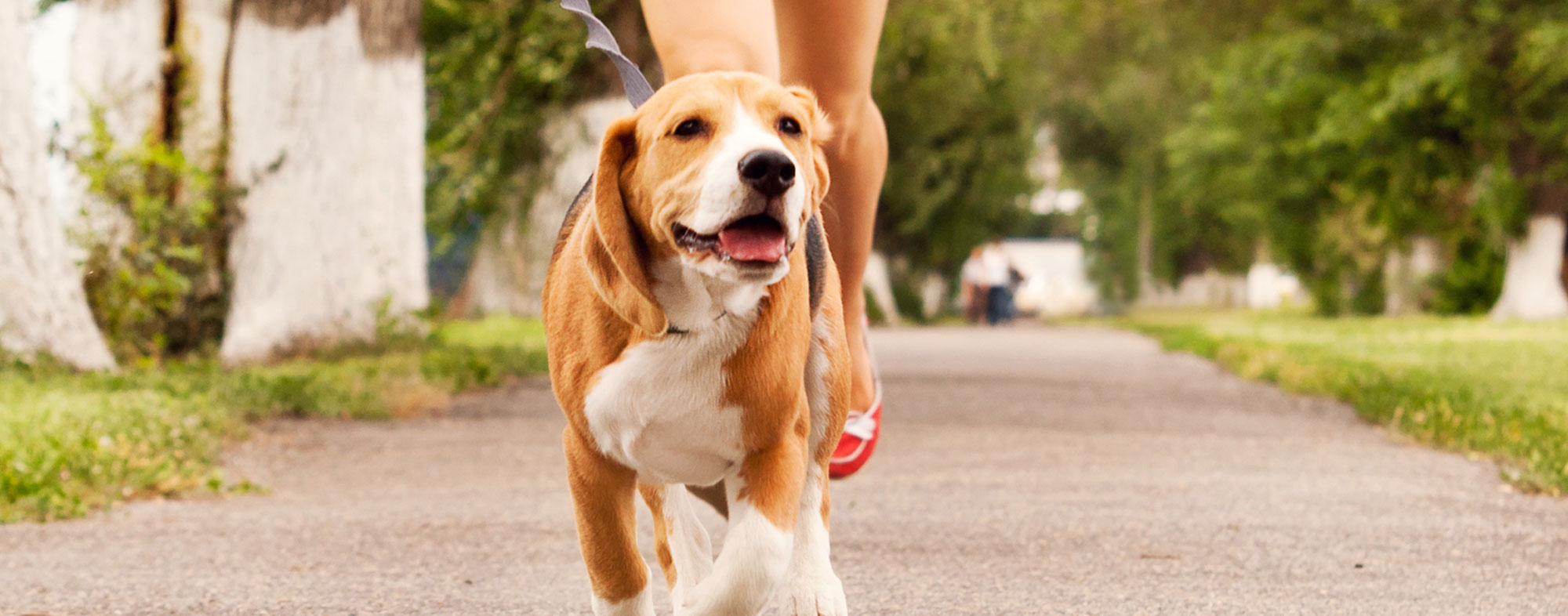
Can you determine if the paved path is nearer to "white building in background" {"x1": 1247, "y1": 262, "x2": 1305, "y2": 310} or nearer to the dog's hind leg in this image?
the dog's hind leg

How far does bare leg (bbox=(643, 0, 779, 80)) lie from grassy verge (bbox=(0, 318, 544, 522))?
3036 mm

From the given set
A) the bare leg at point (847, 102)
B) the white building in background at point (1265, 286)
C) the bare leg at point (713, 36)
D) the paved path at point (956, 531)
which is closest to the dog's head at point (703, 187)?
the bare leg at point (713, 36)

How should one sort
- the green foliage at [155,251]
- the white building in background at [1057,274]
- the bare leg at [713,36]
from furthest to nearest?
1. the white building in background at [1057,274]
2. the green foliage at [155,251]
3. the bare leg at [713,36]

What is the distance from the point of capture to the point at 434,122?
17922 mm

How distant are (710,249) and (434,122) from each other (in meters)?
16.6

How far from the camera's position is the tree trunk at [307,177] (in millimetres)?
9211

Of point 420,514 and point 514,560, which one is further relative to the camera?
point 420,514

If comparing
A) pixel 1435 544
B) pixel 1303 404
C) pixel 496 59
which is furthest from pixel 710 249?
pixel 496 59

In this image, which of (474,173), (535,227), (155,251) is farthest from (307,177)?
(535,227)

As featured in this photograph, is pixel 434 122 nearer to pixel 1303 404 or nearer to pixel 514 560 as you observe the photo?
pixel 1303 404

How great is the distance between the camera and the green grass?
6109 mm

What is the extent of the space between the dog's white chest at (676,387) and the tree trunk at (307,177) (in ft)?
24.7

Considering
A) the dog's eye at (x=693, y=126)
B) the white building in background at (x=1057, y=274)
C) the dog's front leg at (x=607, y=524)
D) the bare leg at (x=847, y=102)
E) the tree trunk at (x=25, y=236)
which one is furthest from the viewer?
the white building in background at (x=1057, y=274)

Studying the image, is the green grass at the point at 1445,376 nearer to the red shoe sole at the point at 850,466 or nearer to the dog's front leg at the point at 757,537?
the red shoe sole at the point at 850,466
